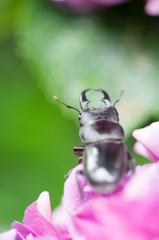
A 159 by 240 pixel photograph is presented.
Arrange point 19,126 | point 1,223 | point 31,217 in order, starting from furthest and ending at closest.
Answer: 1. point 19,126
2. point 1,223
3. point 31,217

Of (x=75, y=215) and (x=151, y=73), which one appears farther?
(x=151, y=73)

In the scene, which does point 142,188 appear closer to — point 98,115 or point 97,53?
point 98,115

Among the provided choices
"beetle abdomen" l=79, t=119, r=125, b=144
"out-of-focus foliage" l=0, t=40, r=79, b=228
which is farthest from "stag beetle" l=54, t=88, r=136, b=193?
"out-of-focus foliage" l=0, t=40, r=79, b=228

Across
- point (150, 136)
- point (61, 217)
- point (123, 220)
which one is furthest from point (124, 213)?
point (61, 217)

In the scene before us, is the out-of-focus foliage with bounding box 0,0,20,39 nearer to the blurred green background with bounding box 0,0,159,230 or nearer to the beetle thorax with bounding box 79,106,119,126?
the blurred green background with bounding box 0,0,159,230

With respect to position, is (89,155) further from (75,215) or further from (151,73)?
(151,73)

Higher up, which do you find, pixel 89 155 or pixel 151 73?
pixel 151 73

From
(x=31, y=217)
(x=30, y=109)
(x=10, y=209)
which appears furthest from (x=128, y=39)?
(x=31, y=217)

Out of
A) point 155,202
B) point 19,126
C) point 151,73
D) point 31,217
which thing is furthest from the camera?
point 19,126
